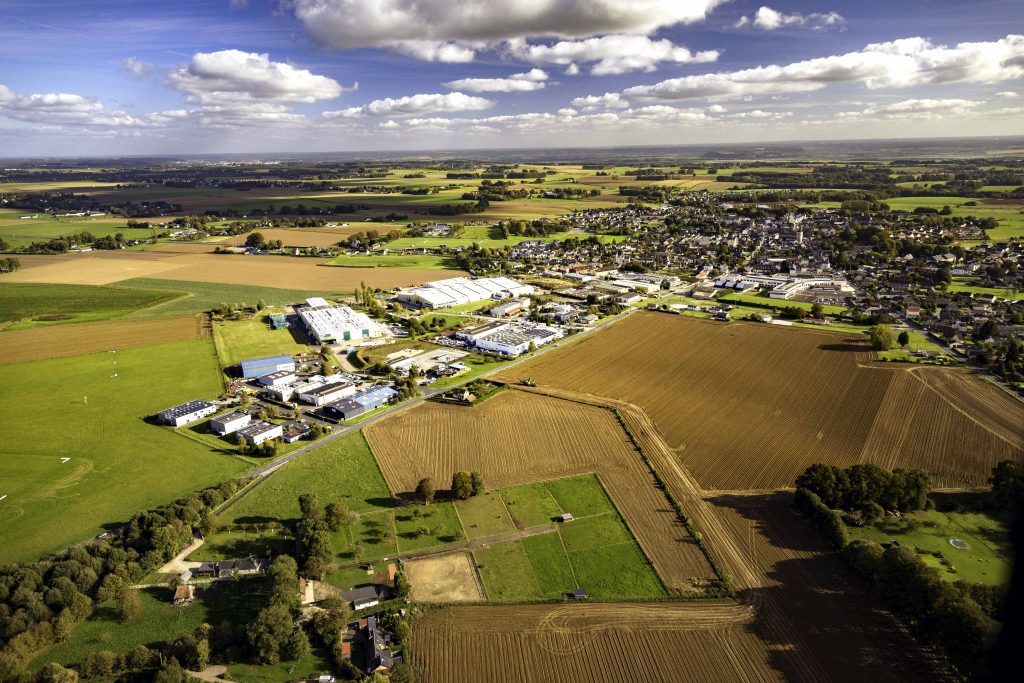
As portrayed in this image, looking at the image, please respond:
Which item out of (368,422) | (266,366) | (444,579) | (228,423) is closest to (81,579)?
(228,423)

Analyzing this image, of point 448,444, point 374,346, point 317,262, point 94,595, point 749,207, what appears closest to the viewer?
point 94,595

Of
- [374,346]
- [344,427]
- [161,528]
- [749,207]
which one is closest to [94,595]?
[161,528]

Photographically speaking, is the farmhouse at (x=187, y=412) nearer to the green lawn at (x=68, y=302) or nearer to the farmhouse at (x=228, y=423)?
the farmhouse at (x=228, y=423)

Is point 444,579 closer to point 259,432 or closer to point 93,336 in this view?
point 259,432

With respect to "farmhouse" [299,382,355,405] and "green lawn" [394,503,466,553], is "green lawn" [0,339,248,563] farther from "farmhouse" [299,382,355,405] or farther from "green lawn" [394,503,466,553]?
"green lawn" [394,503,466,553]

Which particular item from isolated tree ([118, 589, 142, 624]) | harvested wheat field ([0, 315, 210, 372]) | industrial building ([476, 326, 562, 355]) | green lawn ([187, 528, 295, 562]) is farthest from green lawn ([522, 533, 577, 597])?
harvested wheat field ([0, 315, 210, 372])

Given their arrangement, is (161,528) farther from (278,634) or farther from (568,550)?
(568,550)

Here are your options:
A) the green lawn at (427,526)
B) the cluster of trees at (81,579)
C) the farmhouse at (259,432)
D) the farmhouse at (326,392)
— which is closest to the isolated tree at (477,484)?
the green lawn at (427,526)
